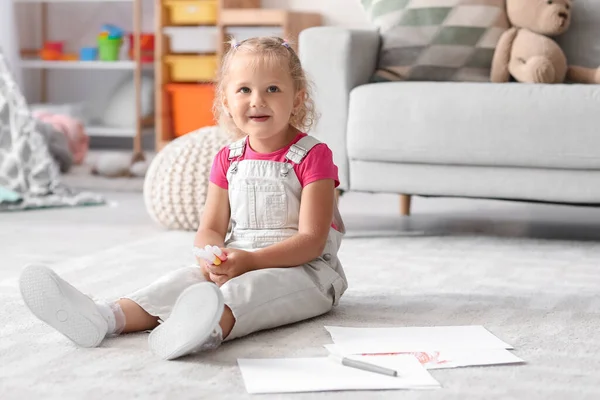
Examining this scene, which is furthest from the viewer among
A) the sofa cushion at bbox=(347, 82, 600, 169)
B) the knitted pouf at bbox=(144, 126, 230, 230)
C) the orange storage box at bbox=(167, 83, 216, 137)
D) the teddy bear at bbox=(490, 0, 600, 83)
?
the orange storage box at bbox=(167, 83, 216, 137)

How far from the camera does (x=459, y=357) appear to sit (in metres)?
1.38

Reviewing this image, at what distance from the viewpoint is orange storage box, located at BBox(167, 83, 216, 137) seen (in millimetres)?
4480

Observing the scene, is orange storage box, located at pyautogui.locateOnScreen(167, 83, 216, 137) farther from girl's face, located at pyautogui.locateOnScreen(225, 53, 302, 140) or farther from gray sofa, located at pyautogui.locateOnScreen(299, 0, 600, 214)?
girl's face, located at pyautogui.locateOnScreen(225, 53, 302, 140)

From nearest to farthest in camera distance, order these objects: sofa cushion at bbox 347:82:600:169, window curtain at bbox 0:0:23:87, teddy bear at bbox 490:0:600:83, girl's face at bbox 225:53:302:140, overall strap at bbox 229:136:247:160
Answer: girl's face at bbox 225:53:302:140 → overall strap at bbox 229:136:247:160 → sofa cushion at bbox 347:82:600:169 → teddy bear at bbox 490:0:600:83 → window curtain at bbox 0:0:23:87

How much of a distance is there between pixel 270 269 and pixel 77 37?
420cm

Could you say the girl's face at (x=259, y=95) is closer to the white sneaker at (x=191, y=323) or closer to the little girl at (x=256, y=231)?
the little girl at (x=256, y=231)

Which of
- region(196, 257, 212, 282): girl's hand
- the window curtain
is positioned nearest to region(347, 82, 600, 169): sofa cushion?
region(196, 257, 212, 282): girl's hand

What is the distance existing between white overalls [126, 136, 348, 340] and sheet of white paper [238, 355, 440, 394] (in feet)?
0.62

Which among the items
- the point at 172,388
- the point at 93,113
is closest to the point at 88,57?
the point at 93,113

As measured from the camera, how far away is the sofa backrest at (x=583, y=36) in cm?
290

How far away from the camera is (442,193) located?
2.54 m

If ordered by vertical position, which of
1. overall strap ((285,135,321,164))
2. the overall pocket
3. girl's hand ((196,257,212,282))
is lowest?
girl's hand ((196,257,212,282))

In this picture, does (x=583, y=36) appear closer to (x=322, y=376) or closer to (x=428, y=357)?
(x=428, y=357)

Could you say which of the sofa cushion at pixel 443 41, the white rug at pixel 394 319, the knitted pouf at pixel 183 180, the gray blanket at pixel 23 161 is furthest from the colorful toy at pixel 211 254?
the gray blanket at pixel 23 161
